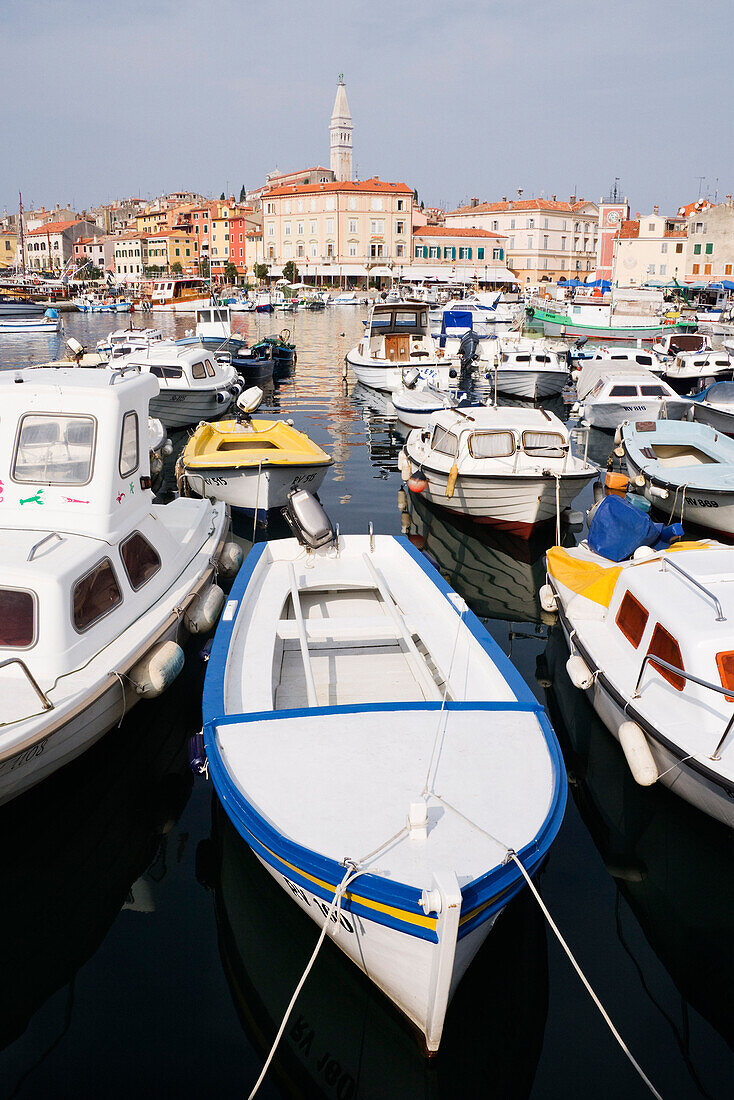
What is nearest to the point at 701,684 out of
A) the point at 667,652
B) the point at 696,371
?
the point at 667,652

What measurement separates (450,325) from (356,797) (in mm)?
37858

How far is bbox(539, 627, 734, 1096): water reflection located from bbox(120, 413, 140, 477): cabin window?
19.1 ft

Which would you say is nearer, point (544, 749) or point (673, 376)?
point (544, 749)

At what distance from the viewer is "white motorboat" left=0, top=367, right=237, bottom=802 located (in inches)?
263

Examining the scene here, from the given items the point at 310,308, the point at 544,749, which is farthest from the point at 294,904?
the point at 310,308

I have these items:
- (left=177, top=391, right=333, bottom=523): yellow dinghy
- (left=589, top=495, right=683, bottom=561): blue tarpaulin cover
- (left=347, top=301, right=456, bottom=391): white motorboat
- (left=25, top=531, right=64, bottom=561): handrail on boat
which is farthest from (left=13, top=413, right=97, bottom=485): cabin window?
(left=347, top=301, right=456, bottom=391): white motorboat

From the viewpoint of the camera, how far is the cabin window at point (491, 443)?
45.9 feet

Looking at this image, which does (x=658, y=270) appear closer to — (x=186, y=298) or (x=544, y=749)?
(x=186, y=298)

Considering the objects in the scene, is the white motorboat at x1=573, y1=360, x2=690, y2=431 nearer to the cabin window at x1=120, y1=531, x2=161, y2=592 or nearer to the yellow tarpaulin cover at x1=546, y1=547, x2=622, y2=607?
the yellow tarpaulin cover at x1=546, y1=547, x2=622, y2=607

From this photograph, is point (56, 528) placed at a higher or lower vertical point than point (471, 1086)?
higher

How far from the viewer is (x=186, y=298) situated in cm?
7531

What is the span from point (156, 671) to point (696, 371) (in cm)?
2748

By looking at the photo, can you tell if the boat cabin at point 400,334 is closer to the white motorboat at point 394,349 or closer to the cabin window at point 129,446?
the white motorboat at point 394,349

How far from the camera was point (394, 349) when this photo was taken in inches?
1169
